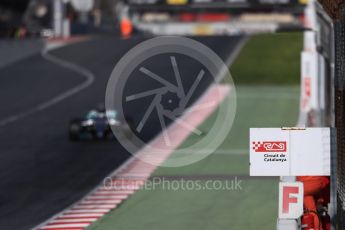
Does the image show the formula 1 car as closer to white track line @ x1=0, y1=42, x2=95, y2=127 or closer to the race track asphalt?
the race track asphalt

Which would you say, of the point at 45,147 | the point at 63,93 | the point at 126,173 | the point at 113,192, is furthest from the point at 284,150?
the point at 63,93

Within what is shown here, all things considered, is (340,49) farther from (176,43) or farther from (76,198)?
(176,43)

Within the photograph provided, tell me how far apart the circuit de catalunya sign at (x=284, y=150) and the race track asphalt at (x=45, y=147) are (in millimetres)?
5923

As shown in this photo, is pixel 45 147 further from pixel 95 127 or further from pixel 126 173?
pixel 126 173

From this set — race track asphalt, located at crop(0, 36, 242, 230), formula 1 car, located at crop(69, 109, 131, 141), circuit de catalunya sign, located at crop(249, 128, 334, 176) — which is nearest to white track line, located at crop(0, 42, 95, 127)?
race track asphalt, located at crop(0, 36, 242, 230)

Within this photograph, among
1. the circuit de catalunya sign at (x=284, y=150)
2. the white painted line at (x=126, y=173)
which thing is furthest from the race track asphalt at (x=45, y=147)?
the circuit de catalunya sign at (x=284, y=150)

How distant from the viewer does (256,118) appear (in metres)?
36.3

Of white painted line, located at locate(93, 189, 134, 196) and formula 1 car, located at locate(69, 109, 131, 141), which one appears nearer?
white painted line, located at locate(93, 189, 134, 196)

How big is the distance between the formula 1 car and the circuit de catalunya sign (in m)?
15.9

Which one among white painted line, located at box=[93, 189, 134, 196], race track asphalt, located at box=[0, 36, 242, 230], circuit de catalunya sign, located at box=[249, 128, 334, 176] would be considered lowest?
white painted line, located at box=[93, 189, 134, 196]

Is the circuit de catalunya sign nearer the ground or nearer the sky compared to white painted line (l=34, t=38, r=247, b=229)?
nearer the sky

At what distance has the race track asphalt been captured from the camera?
20.0 meters

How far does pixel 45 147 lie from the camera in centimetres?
2831

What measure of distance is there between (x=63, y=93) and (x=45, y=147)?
16765 millimetres
